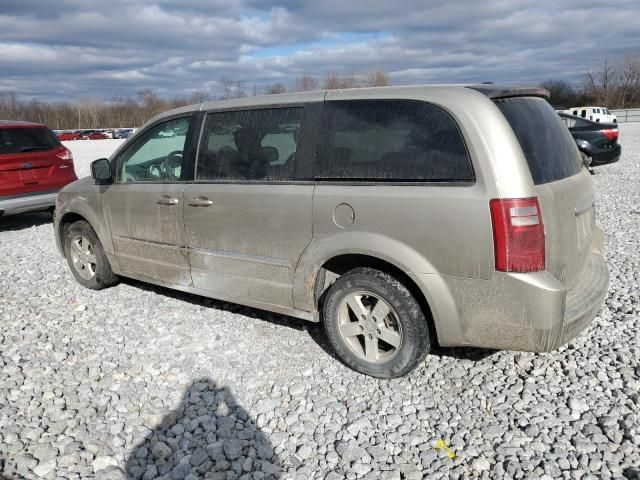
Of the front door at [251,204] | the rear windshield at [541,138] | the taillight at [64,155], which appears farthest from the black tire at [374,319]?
the taillight at [64,155]

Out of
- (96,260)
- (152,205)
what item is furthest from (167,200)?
(96,260)

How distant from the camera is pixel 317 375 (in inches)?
145

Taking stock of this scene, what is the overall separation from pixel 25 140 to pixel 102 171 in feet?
15.5

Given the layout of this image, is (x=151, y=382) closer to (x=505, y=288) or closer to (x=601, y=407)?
(x=505, y=288)

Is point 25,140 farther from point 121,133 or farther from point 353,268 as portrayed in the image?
point 121,133

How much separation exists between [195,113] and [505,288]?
282cm

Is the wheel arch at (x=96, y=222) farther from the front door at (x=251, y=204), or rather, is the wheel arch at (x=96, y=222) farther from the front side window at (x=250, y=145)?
the front side window at (x=250, y=145)

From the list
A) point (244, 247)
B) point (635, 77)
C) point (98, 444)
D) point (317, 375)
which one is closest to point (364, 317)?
point (317, 375)

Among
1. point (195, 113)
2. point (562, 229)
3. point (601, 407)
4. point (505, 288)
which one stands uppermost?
point (195, 113)

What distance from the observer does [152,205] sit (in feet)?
14.8

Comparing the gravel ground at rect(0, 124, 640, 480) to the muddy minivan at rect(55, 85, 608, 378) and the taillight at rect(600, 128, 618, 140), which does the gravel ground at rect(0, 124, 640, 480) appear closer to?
the muddy minivan at rect(55, 85, 608, 378)

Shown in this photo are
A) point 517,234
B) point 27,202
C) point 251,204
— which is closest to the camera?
point 517,234

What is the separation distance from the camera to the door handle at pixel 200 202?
4.08 meters

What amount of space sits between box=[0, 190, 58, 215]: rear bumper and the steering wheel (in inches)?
194
